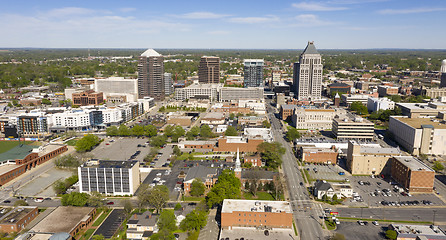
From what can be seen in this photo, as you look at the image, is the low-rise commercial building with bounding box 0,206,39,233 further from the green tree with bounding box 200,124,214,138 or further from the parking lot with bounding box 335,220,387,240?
the green tree with bounding box 200,124,214,138

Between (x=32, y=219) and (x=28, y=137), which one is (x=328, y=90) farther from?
(x=32, y=219)

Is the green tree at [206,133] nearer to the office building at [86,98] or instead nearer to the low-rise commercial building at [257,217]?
the low-rise commercial building at [257,217]

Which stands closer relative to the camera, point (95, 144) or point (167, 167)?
point (167, 167)

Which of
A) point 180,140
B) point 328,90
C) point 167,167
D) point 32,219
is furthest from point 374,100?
point 32,219

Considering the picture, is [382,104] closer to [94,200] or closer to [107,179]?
[107,179]

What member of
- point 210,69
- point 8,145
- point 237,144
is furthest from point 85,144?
point 210,69

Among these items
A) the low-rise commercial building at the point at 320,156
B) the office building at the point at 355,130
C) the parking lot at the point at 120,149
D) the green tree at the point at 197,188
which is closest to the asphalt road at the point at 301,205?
the low-rise commercial building at the point at 320,156
